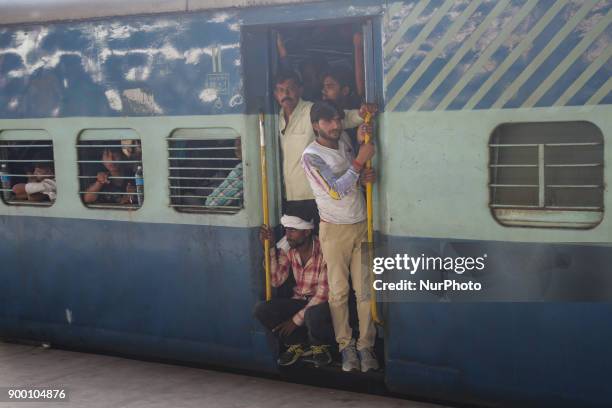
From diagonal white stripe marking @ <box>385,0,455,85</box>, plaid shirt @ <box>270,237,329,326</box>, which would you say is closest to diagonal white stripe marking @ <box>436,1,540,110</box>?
diagonal white stripe marking @ <box>385,0,455,85</box>

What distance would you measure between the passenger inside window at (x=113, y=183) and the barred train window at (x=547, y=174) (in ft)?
8.91

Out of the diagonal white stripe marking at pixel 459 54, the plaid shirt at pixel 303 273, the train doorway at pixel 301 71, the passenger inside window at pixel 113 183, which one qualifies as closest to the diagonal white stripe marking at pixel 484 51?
the diagonal white stripe marking at pixel 459 54

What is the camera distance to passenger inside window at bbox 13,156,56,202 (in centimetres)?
700

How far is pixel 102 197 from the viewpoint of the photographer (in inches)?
268

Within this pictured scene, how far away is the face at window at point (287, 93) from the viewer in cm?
594

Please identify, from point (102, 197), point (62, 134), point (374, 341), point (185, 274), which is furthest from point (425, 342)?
point (62, 134)

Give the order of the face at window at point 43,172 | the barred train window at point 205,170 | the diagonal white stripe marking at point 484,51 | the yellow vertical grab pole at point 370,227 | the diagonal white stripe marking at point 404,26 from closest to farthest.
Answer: the diagonal white stripe marking at point 484,51 < the diagonal white stripe marking at point 404,26 < the yellow vertical grab pole at point 370,227 < the barred train window at point 205,170 < the face at window at point 43,172

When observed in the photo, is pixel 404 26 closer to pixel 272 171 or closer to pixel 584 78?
pixel 584 78

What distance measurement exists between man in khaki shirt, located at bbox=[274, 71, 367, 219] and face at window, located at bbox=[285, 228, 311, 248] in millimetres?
211

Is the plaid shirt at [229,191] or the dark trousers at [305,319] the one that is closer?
the dark trousers at [305,319]

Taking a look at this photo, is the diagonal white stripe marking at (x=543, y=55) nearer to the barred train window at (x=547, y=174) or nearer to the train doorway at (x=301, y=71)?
the barred train window at (x=547, y=174)

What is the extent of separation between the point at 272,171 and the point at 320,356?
1224 millimetres

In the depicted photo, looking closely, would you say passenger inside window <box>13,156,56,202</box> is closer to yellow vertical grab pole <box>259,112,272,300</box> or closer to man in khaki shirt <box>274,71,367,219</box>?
yellow vertical grab pole <box>259,112,272,300</box>

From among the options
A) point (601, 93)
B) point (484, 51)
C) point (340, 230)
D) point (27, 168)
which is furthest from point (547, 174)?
point (27, 168)
